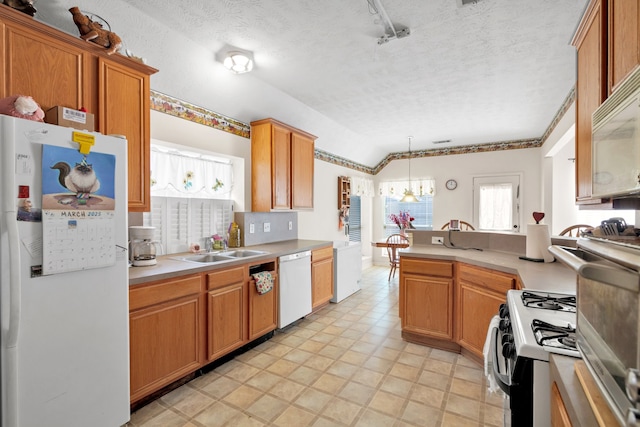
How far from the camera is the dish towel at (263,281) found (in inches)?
110

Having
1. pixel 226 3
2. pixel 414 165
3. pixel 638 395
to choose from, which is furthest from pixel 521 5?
pixel 414 165

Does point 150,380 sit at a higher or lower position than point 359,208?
lower

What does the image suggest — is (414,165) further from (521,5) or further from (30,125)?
(30,125)

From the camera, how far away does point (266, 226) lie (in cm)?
387

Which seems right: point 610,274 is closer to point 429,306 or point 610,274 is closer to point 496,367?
point 496,367

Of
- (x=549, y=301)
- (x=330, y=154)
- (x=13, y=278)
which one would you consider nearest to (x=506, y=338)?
(x=549, y=301)

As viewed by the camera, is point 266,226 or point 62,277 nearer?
point 62,277

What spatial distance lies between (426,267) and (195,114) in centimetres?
268

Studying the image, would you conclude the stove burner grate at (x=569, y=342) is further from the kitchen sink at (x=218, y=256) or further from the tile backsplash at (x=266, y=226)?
the tile backsplash at (x=266, y=226)

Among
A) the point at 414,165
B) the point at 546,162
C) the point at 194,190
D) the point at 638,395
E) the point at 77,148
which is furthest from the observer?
the point at 414,165

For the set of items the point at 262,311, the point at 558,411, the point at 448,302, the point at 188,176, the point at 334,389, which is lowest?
the point at 334,389

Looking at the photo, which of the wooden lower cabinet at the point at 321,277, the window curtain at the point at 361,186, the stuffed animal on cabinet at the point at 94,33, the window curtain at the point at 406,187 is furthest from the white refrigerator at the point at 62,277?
the window curtain at the point at 406,187

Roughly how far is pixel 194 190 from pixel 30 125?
1707 millimetres

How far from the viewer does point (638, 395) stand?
1.53 ft
